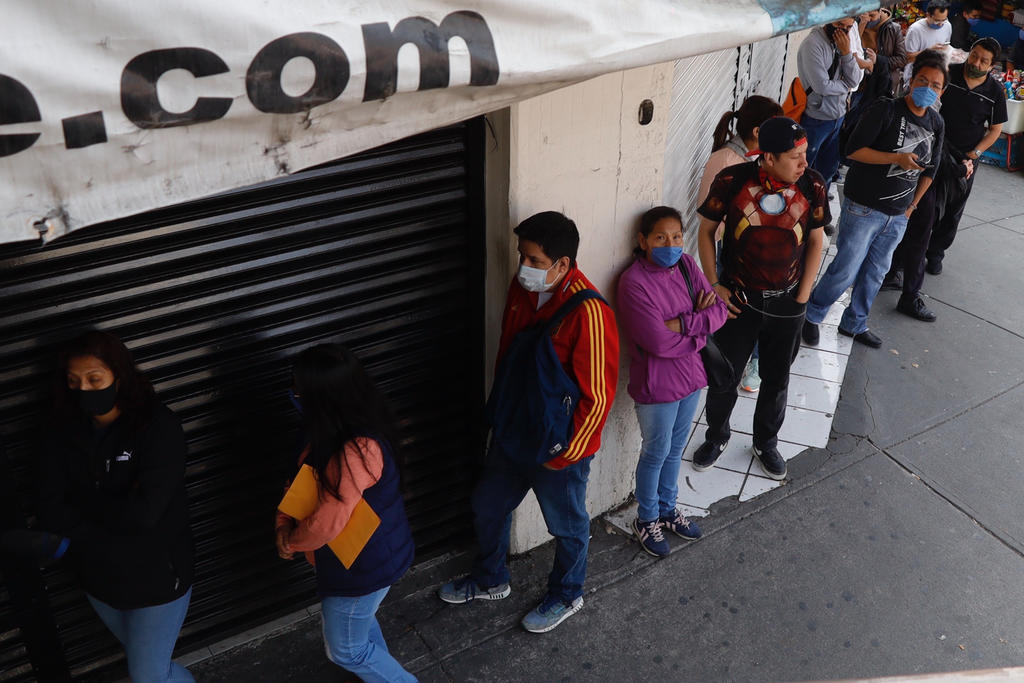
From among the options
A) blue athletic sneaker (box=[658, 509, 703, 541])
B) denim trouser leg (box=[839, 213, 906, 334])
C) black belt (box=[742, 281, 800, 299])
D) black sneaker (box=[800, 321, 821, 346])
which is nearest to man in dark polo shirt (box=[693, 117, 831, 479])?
black belt (box=[742, 281, 800, 299])

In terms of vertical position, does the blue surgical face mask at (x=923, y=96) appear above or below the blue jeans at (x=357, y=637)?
above

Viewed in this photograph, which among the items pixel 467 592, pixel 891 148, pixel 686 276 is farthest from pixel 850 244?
pixel 467 592

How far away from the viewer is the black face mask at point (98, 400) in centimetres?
278

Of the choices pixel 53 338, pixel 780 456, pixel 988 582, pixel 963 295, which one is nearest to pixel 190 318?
pixel 53 338

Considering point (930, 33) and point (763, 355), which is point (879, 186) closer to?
point (763, 355)

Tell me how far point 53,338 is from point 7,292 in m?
0.22

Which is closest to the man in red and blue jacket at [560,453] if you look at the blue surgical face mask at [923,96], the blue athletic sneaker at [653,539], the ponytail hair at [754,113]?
the blue athletic sneaker at [653,539]

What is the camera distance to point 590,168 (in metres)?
3.76

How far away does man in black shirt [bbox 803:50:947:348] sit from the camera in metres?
5.46

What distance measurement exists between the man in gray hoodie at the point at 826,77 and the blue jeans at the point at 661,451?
460 cm

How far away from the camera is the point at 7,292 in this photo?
9.21 feet

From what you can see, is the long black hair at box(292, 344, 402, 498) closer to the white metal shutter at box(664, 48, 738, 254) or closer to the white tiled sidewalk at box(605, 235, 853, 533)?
the white tiled sidewalk at box(605, 235, 853, 533)

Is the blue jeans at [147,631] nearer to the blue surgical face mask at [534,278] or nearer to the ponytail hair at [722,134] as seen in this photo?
the blue surgical face mask at [534,278]

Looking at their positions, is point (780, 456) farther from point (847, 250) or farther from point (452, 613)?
point (452, 613)
